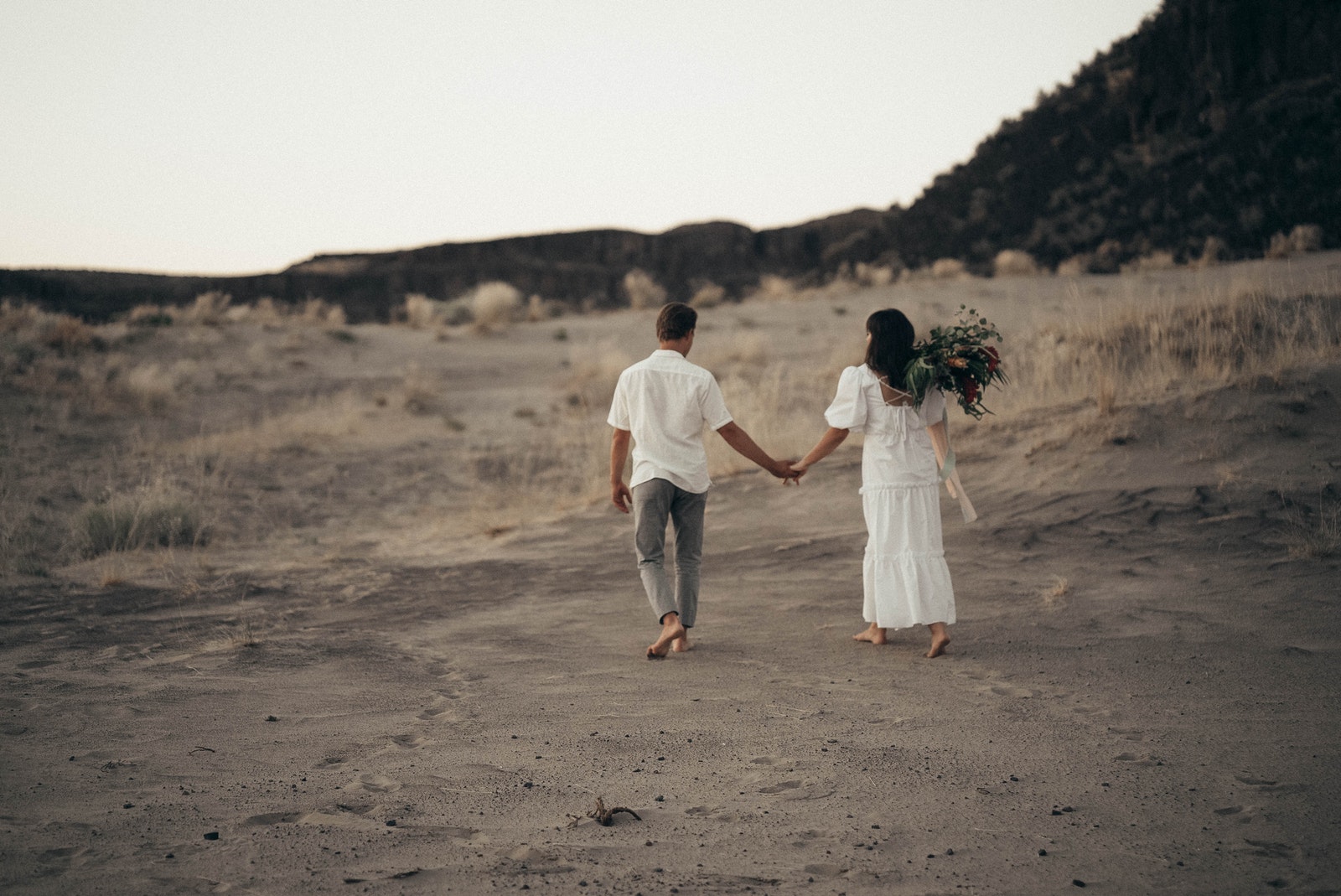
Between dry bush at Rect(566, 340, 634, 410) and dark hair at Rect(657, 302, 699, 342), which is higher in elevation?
dark hair at Rect(657, 302, 699, 342)

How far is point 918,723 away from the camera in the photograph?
4.21 metres

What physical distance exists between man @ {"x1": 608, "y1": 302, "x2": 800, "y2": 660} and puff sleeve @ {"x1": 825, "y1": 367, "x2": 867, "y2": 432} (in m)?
0.47

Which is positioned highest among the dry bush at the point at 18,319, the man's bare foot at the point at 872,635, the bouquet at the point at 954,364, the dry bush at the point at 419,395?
the dry bush at the point at 18,319

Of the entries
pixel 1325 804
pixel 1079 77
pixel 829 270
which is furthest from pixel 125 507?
pixel 1079 77

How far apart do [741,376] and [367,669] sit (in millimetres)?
13267

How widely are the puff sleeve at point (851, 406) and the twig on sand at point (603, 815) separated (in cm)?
268

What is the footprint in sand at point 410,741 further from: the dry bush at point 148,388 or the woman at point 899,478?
the dry bush at point 148,388

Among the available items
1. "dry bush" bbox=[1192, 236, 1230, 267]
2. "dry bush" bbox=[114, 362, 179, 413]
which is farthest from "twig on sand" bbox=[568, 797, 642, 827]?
"dry bush" bbox=[1192, 236, 1230, 267]

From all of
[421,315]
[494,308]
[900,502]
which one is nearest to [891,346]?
[900,502]

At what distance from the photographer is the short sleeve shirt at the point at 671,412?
5359 millimetres

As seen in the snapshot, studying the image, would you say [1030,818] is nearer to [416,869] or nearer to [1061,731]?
[1061,731]

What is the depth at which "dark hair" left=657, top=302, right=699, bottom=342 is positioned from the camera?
17.8ft

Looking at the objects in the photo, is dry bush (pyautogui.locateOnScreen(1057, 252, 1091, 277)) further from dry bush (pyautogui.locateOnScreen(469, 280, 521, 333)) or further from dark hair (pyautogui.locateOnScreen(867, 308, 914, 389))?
dark hair (pyautogui.locateOnScreen(867, 308, 914, 389))

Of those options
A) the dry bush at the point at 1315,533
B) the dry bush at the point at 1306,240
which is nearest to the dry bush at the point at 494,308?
the dry bush at the point at 1315,533
